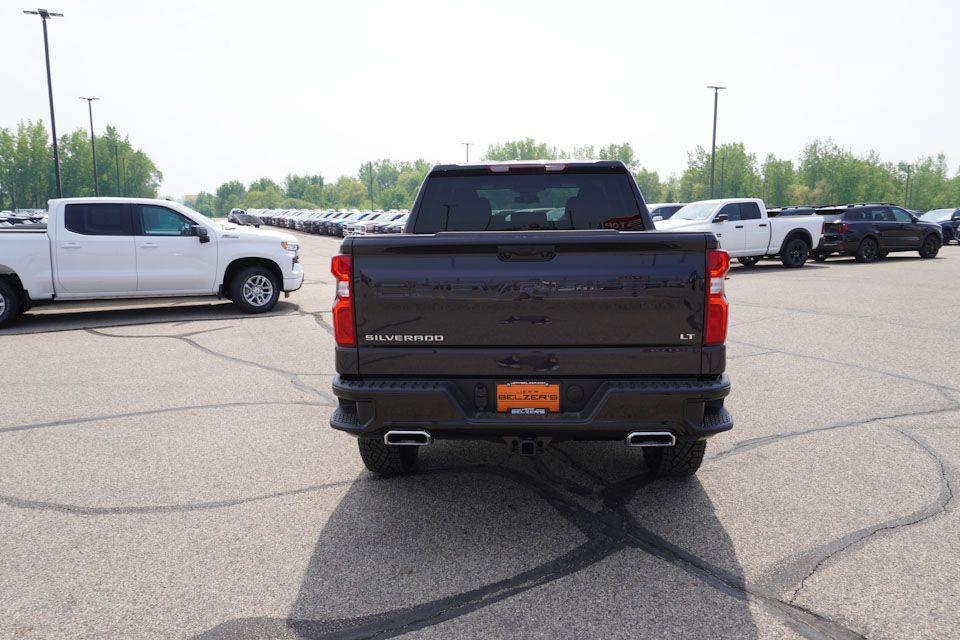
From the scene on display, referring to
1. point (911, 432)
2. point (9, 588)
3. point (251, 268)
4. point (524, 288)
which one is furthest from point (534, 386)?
point (251, 268)

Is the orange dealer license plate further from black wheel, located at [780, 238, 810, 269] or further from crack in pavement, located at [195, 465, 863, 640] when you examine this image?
black wheel, located at [780, 238, 810, 269]

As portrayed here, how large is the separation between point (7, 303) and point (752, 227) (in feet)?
57.0

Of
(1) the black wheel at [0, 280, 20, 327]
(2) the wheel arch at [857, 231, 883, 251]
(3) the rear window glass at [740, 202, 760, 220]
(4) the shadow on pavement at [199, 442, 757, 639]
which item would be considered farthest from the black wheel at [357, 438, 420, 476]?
(2) the wheel arch at [857, 231, 883, 251]

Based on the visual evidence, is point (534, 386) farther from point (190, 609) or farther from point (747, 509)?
point (190, 609)

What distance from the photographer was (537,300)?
3459 mm

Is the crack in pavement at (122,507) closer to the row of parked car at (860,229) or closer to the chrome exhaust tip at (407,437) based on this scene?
the chrome exhaust tip at (407,437)

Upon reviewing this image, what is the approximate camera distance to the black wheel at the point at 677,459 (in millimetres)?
4242

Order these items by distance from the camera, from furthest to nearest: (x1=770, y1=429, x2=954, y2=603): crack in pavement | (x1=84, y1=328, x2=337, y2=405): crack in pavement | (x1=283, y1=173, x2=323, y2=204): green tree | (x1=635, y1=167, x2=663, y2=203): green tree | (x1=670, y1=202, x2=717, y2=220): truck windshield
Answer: (x1=283, y1=173, x2=323, y2=204): green tree, (x1=635, y1=167, x2=663, y2=203): green tree, (x1=670, y1=202, x2=717, y2=220): truck windshield, (x1=84, y1=328, x2=337, y2=405): crack in pavement, (x1=770, y1=429, x2=954, y2=603): crack in pavement

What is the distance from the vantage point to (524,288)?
11.3 ft

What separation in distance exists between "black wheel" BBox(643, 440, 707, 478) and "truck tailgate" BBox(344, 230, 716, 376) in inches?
37.0

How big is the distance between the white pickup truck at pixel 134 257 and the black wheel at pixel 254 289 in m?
0.02

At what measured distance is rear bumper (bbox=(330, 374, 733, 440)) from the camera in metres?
3.46

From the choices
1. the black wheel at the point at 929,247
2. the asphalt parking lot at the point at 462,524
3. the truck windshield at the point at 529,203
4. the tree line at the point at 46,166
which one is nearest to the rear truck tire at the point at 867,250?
the black wheel at the point at 929,247

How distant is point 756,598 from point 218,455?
358cm
